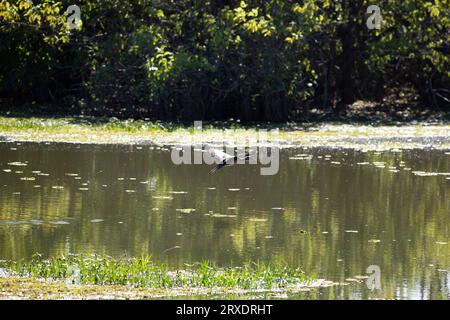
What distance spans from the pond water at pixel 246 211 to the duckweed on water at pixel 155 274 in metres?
0.41

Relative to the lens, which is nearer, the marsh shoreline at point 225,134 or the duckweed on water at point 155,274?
the duckweed on water at point 155,274

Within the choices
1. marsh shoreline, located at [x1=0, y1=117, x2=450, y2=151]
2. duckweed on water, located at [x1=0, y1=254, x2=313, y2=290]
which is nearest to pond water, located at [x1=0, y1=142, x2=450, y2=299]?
duckweed on water, located at [x1=0, y1=254, x2=313, y2=290]

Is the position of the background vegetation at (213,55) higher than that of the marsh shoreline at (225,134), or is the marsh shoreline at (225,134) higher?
the background vegetation at (213,55)

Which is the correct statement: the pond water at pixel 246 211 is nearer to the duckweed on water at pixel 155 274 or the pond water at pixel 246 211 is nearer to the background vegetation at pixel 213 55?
the duckweed on water at pixel 155 274

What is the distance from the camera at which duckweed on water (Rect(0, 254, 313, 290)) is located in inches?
400

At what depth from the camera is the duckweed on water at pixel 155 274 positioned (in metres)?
10.2

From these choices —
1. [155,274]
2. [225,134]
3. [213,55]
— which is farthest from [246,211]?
[213,55]

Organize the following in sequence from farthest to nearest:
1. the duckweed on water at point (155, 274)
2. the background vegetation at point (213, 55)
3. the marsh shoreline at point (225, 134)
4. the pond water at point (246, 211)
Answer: the background vegetation at point (213, 55), the marsh shoreline at point (225, 134), the pond water at point (246, 211), the duckweed on water at point (155, 274)

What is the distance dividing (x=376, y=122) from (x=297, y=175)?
34.9ft

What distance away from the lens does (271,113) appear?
2898cm

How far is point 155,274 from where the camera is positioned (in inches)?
412

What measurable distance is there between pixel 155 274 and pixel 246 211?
4.60 m

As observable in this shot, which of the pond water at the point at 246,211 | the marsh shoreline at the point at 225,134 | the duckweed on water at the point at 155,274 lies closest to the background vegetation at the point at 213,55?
the marsh shoreline at the point at 225,134
